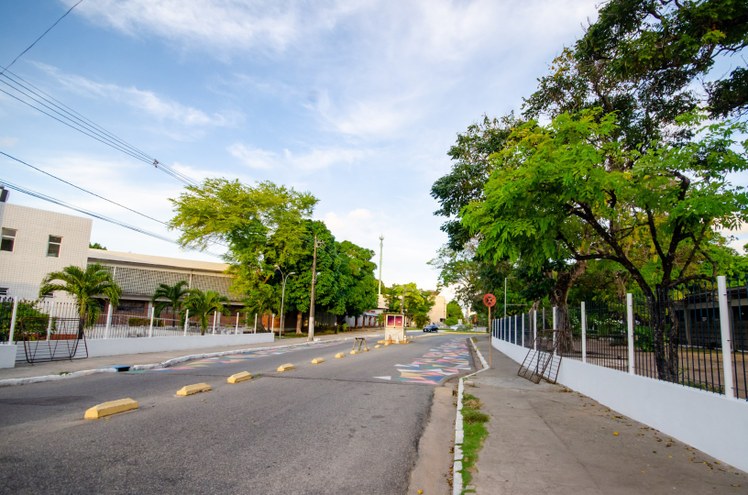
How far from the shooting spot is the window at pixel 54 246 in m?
26.3

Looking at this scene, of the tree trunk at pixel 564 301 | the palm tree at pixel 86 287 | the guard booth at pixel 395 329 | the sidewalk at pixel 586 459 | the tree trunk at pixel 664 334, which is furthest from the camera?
the guard booth at pixel 395 329

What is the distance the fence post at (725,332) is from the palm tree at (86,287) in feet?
62.9

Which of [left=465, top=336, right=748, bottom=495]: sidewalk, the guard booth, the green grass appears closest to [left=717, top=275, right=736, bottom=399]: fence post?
[left=465, top=336, right=748, bottom=495]: sidewalk

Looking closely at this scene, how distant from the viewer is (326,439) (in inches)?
245

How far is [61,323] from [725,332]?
18.2 meters

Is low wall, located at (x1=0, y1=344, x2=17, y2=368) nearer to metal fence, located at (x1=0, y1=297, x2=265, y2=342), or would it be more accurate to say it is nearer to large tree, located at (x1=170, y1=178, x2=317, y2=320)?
metal fence, located at (x1=0, y1=297, x2=265, y2=342)

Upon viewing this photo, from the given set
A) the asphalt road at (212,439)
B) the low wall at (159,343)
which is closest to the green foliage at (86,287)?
the low wall at (159,343)

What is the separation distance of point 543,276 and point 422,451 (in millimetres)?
19078

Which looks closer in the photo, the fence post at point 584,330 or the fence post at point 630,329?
the fence post at point 630,329

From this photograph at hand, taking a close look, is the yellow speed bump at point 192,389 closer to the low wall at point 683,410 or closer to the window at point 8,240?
the low wall at point 683,410

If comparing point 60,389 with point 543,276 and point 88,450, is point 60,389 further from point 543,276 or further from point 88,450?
point 543,276

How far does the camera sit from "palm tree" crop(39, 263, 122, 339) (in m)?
17.7

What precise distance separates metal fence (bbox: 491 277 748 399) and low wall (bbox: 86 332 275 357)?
16.6 meters

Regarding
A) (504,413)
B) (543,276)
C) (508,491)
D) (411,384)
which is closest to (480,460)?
(508,491)
